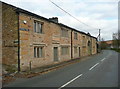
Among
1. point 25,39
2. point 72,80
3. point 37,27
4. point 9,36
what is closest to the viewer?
point 72,80

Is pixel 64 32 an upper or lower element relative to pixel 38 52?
upper

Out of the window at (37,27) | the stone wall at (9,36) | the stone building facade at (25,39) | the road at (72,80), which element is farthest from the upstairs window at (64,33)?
the stone wall at (9,36)

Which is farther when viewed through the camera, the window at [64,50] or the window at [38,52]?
the window at [64,50]

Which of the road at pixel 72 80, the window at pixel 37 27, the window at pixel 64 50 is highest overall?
the window at pixel 37 27

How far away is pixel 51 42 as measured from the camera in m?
19.8

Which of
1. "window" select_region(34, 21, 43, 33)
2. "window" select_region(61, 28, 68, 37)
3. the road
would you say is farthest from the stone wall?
"window" select_region(61, 28, 68, 37)

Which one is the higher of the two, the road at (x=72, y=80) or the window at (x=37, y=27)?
the window at (x=37, y=27)

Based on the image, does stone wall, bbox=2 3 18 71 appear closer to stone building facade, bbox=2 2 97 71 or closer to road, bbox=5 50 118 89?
stone building facade, bbox=2 2 97 71

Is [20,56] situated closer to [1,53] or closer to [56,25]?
[1,53]

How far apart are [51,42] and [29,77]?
8.50m

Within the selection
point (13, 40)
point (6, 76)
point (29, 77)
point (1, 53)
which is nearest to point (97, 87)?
point (29, 77)

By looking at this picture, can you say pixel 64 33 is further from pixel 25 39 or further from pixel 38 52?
pixel 25 39

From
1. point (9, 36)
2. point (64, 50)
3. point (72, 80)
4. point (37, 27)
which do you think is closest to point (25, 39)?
point (9, 36)

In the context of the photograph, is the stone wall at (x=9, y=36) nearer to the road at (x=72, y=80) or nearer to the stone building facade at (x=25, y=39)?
the stone building facade at (x=25, y=39)
